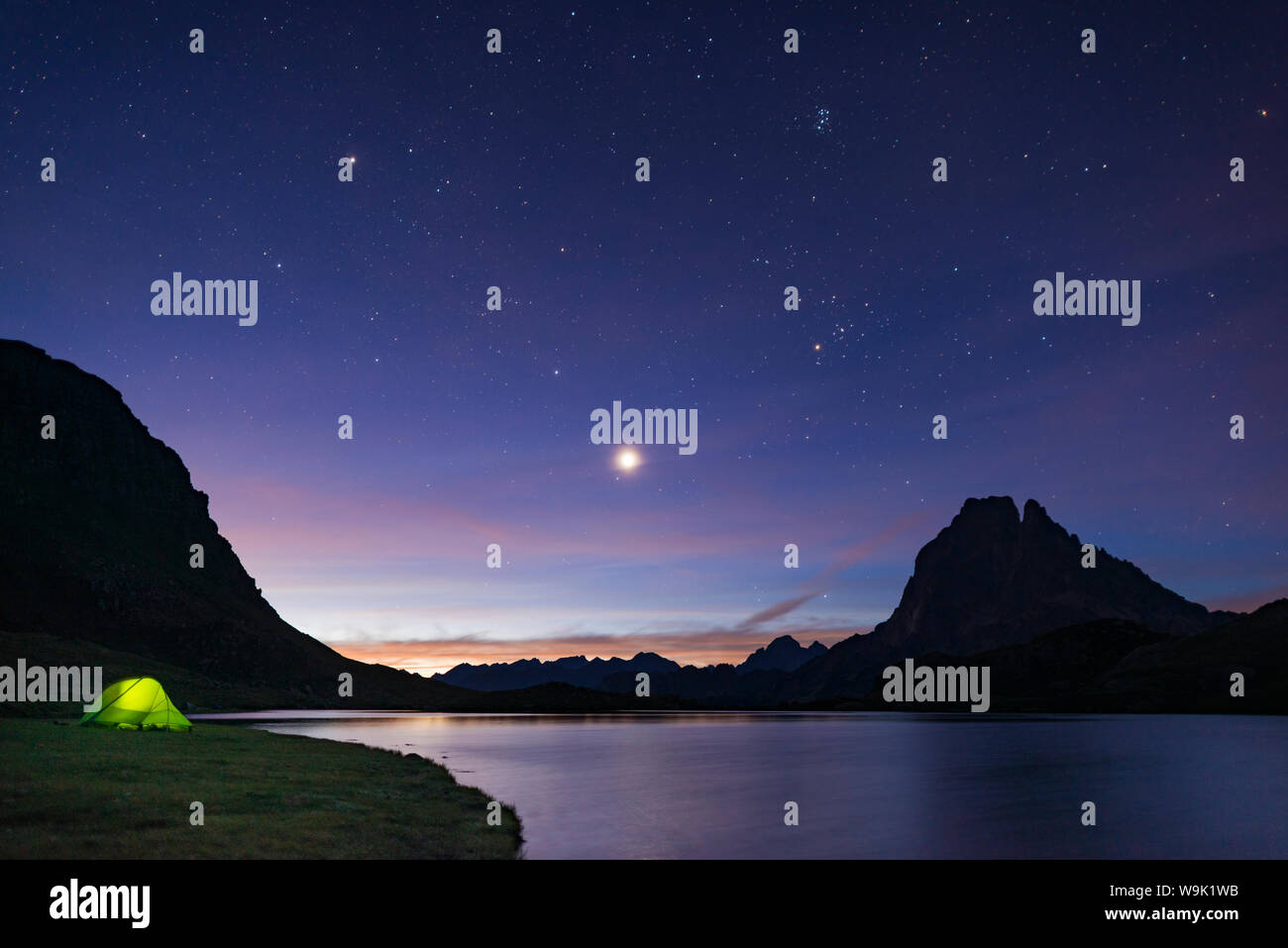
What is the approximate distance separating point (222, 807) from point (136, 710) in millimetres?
44386

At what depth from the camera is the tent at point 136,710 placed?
216 ft

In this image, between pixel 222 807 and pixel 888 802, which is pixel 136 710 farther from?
pixel 888 802

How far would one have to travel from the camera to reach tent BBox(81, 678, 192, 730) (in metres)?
65.8

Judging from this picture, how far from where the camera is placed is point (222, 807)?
30.6m

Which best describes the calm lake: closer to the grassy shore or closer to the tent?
the grassy shore

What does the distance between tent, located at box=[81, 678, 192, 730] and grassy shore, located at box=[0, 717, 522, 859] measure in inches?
511

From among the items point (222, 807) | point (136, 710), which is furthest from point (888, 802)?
point (136, 710)

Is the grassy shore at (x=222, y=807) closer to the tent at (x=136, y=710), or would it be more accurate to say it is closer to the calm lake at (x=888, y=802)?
the calm lake at (x=888, y=802)

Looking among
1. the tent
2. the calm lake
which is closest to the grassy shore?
the calm lake

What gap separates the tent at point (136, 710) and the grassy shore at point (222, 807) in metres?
13.0
